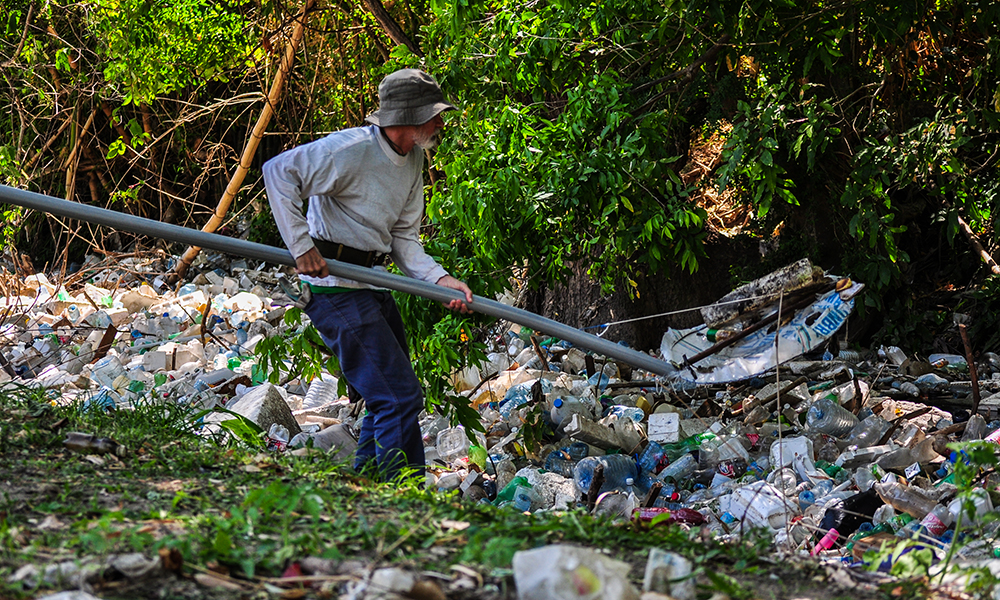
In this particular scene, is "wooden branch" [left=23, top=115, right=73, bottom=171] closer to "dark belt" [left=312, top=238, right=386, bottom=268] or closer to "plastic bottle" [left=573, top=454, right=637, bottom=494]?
"dark belt" [left=312, top=238, right=386, bottom=268]

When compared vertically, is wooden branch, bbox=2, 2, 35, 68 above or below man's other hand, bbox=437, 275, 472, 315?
above

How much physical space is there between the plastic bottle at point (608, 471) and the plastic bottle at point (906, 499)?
3.73 ft

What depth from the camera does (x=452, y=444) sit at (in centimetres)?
455

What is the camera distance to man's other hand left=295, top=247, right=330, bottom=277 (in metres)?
3.04

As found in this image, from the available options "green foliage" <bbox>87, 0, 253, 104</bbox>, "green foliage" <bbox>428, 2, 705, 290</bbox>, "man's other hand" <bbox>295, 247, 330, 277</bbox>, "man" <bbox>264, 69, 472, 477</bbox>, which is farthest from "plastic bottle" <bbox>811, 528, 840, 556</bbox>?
"green foliage" <bbox>87, 0, 253, 104</bbox>

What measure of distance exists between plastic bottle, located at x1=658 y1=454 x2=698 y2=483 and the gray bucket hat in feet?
6.63

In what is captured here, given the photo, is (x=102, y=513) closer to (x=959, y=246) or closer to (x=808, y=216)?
(x=808, y=216)

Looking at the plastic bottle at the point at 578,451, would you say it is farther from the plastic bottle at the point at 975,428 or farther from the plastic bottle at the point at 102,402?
the plastic bottle at the point at 102,402

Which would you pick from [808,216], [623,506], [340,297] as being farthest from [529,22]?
[808,216]

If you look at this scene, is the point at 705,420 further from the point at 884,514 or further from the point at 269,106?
the point at 269,106

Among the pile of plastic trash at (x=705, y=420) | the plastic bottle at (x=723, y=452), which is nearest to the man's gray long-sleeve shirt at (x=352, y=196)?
the pile of plastic trash at (x=705, y=420)

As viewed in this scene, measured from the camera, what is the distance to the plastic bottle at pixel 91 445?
271 cm

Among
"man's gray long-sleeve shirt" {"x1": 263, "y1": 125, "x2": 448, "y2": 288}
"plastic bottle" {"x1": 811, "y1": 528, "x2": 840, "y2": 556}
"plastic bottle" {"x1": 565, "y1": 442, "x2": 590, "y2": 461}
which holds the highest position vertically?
"man's gray long-sleeve shirt" {"x1": 263, "y1": 125, "x2": 448, "y2": 288}

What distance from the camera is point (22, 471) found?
7.98ft
